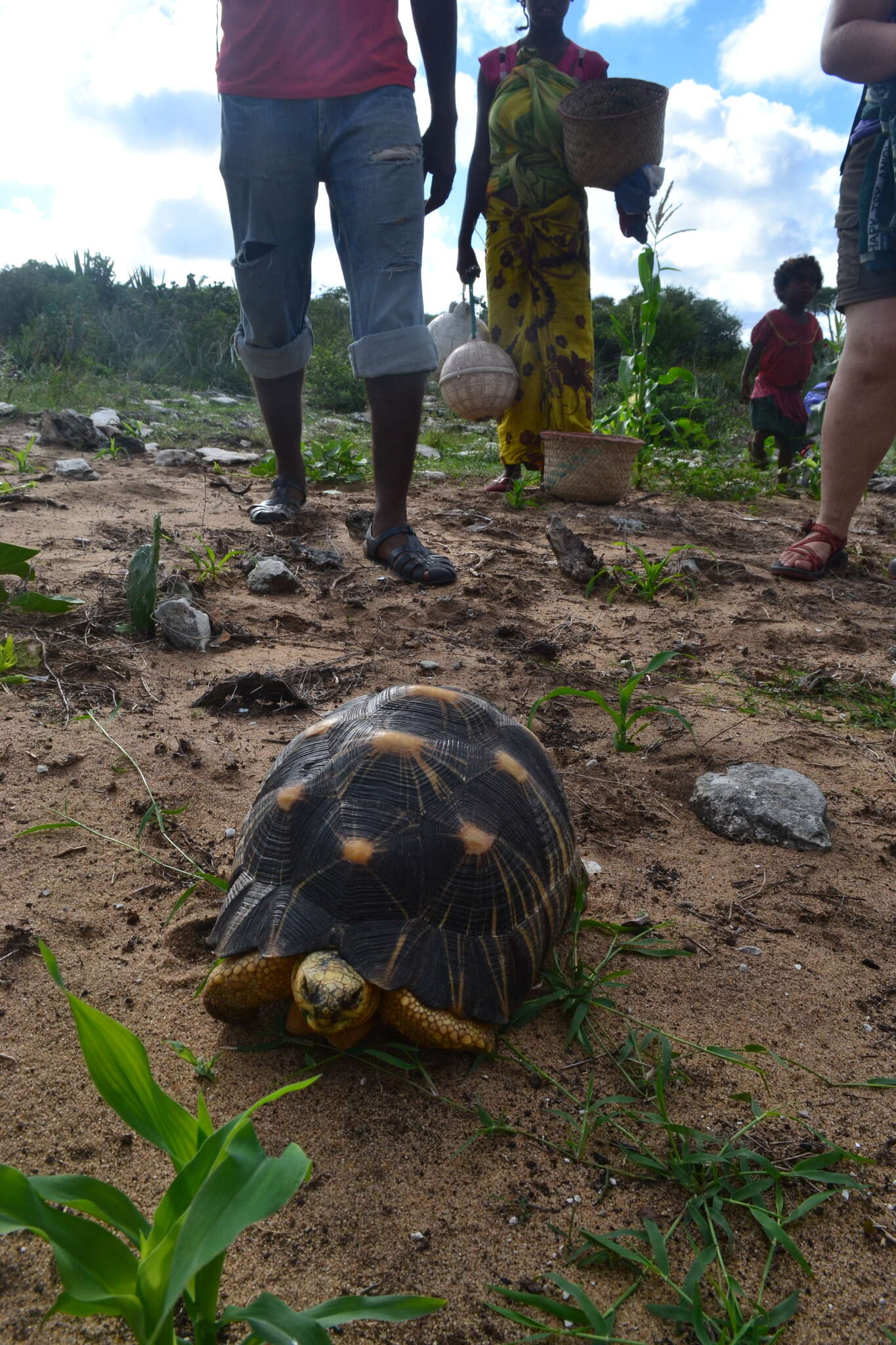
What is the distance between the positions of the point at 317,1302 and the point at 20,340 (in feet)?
41.6

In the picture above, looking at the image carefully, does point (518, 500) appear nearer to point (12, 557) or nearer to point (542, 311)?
point (542, 311)

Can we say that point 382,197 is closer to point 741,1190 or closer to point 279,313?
point 279,313

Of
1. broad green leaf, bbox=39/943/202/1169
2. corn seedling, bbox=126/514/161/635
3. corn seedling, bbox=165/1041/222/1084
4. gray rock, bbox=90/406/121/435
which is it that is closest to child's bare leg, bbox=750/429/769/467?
gray rock, bbox=90/406/121/435

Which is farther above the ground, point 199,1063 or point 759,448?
point 759,448

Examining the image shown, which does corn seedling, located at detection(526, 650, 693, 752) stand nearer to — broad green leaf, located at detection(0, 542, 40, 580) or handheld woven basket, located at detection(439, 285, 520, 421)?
broad green leaf, located at detection(0, 542, 40, 580)

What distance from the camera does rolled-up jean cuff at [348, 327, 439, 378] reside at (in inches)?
130

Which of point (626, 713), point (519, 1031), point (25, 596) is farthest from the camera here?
point (25, 596)

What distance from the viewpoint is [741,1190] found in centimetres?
117

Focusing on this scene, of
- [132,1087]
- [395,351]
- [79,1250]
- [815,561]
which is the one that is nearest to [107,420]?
[395,351]

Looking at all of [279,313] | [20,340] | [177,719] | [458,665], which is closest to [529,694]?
[458,665]

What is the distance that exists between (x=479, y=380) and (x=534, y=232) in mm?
1028

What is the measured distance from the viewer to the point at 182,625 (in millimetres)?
2814

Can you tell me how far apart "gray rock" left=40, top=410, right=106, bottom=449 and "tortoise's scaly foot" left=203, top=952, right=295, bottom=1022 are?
5.37 meters

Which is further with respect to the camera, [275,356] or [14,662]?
[275,356]
